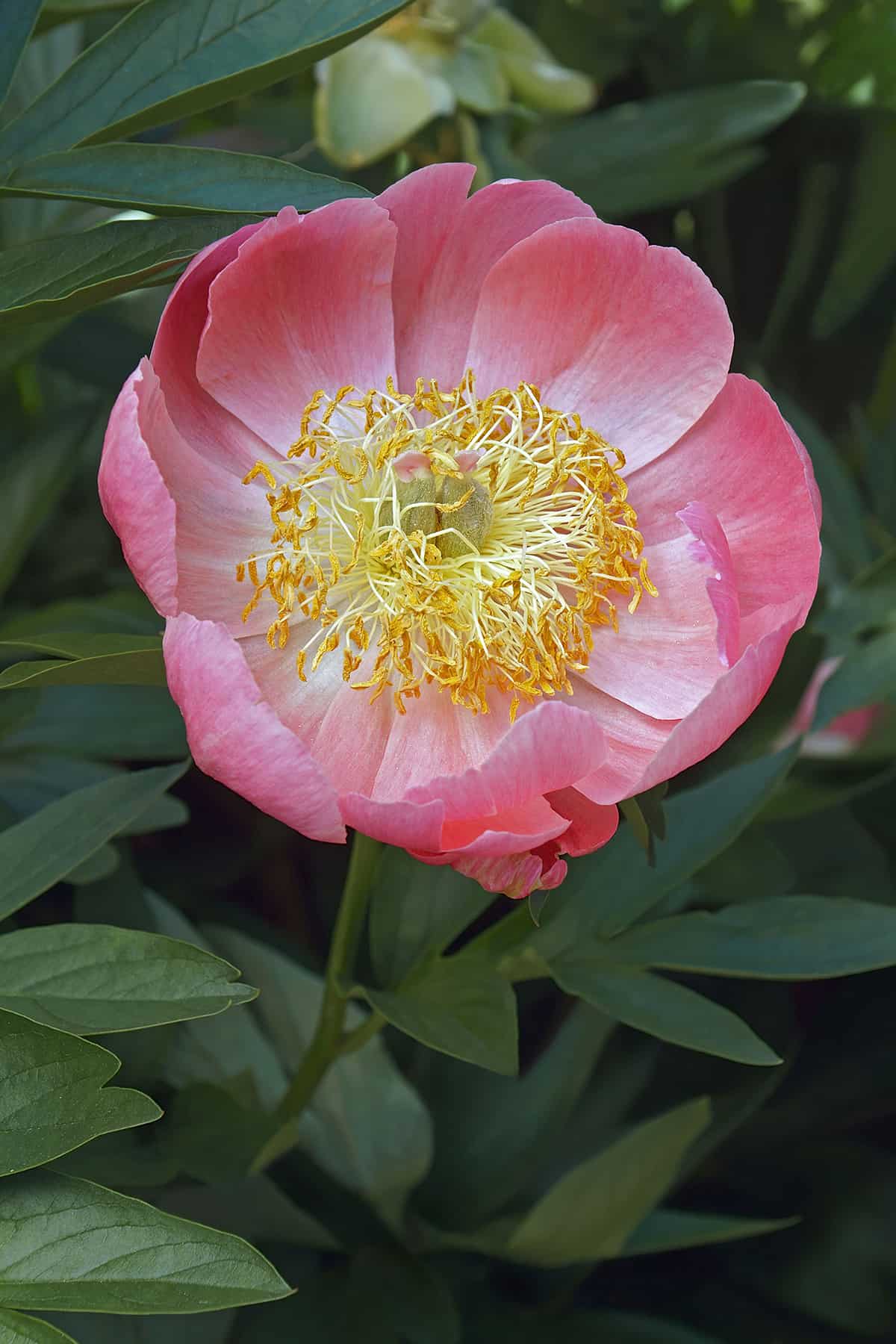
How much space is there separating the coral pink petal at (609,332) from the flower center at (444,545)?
0.01m

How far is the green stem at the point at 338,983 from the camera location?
0.54 meters

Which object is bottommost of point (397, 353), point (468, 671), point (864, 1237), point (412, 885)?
point (864, 1237)

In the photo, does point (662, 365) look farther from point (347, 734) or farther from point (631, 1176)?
point (631, 1176)

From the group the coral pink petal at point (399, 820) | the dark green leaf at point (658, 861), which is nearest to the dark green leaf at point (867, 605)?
the dark green leaf at point (658, 861)

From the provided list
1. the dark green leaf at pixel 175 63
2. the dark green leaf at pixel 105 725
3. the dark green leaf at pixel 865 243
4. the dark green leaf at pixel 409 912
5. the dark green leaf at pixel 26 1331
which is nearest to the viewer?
the dark green leaf at pixel 26 1331

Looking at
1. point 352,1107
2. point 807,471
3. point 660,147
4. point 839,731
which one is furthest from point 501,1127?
point 660,147

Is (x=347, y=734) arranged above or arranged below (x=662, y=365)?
below

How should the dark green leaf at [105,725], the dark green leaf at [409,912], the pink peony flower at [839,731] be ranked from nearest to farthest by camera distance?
the dark green leaf at [409,912] < the dark green leaf at [105,725] < the pink peony flower at [839,731]

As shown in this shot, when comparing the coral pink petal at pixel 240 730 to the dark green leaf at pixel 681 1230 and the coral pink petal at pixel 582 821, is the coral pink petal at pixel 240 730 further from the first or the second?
the dark green leaf at pixel 681 1230

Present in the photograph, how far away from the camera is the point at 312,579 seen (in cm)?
58

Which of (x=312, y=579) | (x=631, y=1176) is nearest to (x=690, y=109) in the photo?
(x=312, y=579)

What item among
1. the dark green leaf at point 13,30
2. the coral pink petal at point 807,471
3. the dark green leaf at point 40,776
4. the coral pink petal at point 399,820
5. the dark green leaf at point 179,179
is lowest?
the dark green leaf at point 40,776

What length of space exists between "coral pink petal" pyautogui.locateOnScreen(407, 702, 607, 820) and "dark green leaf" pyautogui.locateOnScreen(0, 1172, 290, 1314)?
150mm

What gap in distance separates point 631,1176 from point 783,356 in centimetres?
66
